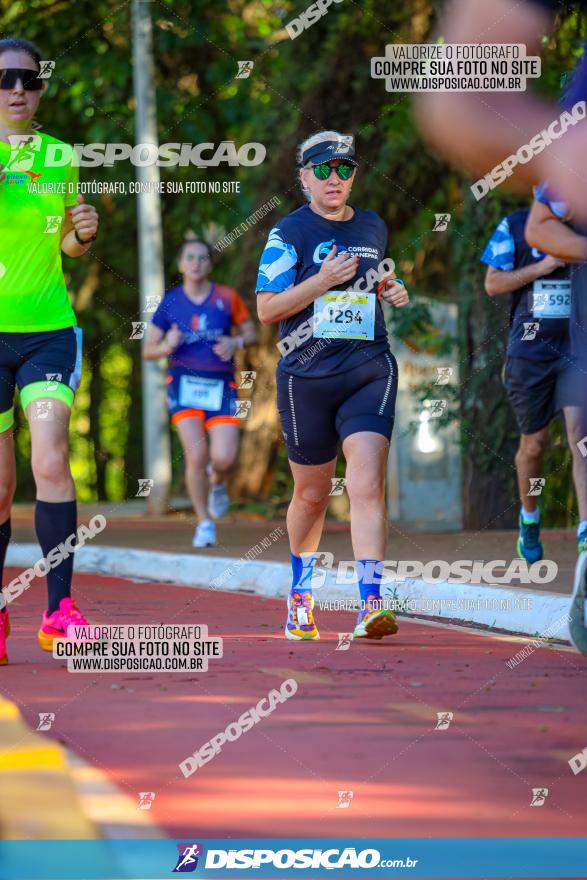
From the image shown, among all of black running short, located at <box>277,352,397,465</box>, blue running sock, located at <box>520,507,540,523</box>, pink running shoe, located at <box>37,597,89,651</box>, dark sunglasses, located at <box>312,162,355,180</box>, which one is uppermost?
dark sunglasses, located at <box>312,162,355,180</box>

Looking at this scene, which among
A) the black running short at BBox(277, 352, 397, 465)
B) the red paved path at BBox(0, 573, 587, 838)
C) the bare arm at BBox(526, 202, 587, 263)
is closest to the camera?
the red paved path at BBox(0, 573, 587, 838)

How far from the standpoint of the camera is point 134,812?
3.82 metres

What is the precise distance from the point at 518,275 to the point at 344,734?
5465mm

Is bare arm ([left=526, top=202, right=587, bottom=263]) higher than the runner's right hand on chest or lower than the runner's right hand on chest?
lower

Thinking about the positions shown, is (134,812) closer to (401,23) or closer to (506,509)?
(506,509)

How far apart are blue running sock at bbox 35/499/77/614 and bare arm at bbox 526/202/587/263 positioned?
2756 millimetres

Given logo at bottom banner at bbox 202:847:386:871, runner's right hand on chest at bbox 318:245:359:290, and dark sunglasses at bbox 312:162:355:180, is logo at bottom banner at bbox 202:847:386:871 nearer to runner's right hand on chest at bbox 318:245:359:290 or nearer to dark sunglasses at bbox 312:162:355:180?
runner's right hand on chest at bbox 318:245:359:290

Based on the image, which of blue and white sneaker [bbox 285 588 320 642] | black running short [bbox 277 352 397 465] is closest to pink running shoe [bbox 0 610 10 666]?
blue and white sneaker [bbox 285 588 320 642]

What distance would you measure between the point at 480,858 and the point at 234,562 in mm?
7440

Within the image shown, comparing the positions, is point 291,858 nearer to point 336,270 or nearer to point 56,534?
point 56,534

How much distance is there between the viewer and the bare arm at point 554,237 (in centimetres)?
460

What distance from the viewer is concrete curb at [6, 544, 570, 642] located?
26.1ft

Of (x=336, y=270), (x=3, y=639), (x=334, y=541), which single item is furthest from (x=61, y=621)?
(x=334, y=541)

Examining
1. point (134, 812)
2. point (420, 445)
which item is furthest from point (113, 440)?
point (134, 812)
